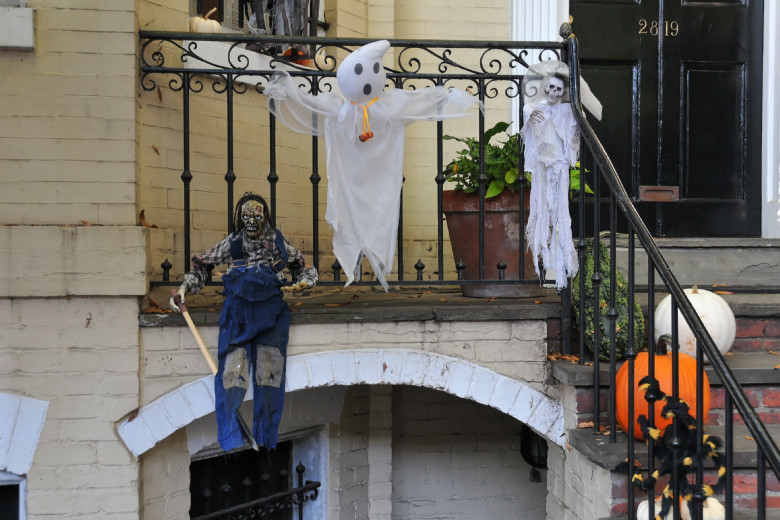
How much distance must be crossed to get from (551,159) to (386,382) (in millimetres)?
1220

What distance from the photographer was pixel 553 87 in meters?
3.43

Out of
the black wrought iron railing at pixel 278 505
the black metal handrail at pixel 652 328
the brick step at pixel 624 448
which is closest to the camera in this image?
the black metal handrail at pixel 652 328

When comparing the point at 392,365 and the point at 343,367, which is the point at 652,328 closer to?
the point at 392,365

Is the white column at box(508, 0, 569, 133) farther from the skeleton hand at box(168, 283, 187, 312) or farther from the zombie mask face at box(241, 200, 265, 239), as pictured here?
the skeleton hand at box(168, 283, 187, 312)

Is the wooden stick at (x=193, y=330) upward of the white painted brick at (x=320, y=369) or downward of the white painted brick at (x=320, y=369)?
upward

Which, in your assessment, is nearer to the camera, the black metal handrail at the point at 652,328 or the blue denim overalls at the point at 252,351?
the black metal handrail at the point at 652,328

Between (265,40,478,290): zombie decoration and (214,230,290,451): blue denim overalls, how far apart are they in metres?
0.40

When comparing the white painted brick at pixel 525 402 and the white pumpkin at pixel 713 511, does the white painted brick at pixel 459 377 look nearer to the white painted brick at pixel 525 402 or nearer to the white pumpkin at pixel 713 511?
the white painted brick at pixel 525 402

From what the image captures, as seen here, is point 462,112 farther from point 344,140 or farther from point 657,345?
point 657,345

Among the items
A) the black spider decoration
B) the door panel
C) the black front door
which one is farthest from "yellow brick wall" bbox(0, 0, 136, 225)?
the door panel

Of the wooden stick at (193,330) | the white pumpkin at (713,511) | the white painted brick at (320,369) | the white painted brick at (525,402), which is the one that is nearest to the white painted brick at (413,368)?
the white painted brick at (320,369)

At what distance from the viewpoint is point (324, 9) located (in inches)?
202

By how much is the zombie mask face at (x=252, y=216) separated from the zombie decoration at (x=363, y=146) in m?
0.30

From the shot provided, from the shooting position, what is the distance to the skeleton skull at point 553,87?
3.43 m
